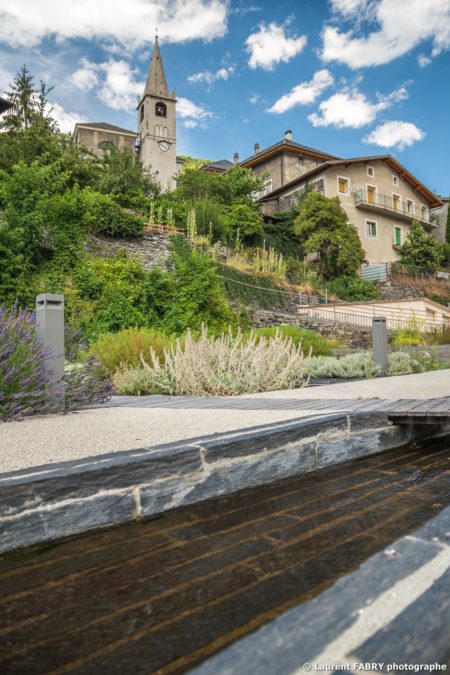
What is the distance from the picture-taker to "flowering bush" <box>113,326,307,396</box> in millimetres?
6379

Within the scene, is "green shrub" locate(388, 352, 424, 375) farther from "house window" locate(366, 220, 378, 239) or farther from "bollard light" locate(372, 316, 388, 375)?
"house window" locate(366, 220, 378, 239)

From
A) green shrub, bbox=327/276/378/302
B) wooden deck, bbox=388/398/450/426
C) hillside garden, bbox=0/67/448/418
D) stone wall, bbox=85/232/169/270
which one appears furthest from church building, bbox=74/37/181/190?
wooden deck, bbox=388/398/450/426

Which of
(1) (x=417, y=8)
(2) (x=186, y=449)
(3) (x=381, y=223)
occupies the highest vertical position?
(3) (x=381, y=223)

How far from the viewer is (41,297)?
4508 mm

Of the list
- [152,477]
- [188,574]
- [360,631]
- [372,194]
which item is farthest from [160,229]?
[372,194]

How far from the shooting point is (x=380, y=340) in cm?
859

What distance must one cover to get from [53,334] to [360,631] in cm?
412

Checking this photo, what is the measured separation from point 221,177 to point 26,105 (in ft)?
39.1

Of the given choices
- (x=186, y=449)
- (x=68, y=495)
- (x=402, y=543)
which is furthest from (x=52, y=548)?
(x=402, y=543)

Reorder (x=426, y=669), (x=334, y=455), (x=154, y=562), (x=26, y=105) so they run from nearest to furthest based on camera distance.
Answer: (x=426, y=669) → (x=154, y=562) → (x=334, y=455) → (x=26, y=105)

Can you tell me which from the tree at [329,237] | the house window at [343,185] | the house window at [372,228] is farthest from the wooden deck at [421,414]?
the house window at [372,228]

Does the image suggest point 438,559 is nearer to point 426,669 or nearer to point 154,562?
point 426,669

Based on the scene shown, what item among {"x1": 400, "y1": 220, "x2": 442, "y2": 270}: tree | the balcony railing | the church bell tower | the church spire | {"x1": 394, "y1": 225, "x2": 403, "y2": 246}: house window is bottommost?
{"x1": 400, "y1": 220, "x2": 442, "y2": 270}: tree

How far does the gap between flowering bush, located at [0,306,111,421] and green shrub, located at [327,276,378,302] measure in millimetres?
20643
